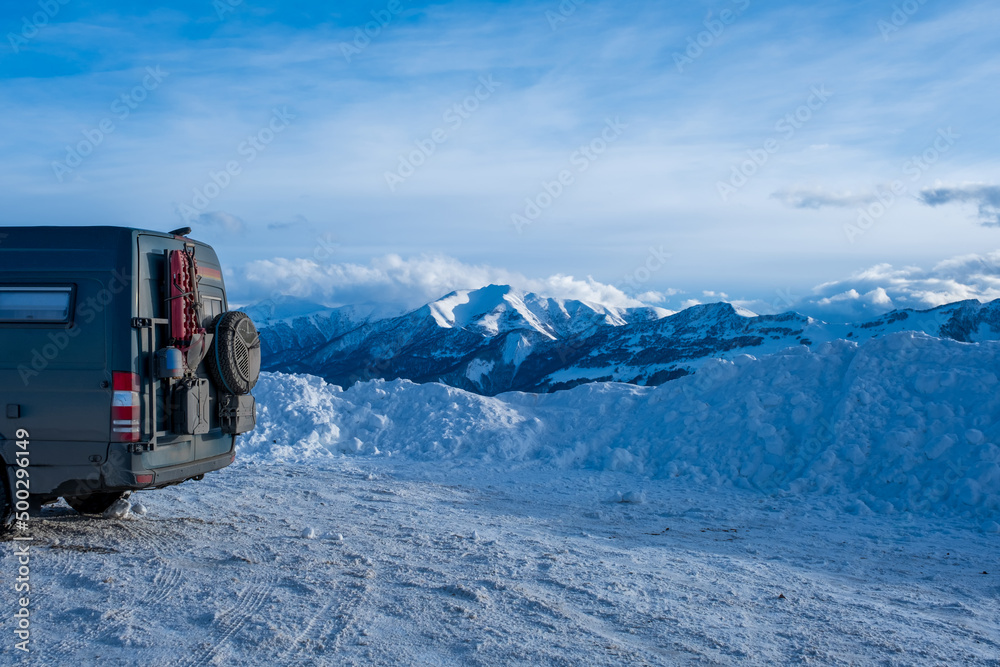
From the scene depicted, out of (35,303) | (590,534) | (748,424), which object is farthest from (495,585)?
(748,424)

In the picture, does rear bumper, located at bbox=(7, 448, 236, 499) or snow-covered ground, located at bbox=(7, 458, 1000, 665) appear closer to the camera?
snow-covered ground, located at bbox=(7, 458, 1000, 665)

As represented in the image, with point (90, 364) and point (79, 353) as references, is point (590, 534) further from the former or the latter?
point (79, 353)

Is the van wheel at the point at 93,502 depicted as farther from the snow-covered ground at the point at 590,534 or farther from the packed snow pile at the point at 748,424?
the packed snow pile at the point at 748,424

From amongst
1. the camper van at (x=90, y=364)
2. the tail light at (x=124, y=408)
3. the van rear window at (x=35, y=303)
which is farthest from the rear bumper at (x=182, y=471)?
the van rear window at (x=35, y=303)

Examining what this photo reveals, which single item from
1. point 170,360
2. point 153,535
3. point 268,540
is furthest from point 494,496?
point 170,360

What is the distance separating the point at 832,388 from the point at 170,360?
1265 centimetres

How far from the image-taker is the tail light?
6.12 meters

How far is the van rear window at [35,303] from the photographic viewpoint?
20.6 feet

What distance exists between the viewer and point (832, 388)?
14.1m

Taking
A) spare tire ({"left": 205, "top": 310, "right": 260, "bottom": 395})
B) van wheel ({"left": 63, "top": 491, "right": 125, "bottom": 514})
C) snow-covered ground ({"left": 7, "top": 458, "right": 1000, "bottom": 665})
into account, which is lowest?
snow-covered ground ({"left": 7, "top": 458, "right": 1000, "bottom": 665})

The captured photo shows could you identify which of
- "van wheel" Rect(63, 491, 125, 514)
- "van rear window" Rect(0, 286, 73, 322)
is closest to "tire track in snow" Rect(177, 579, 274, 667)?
"van rear window" Rect(0, 286, 73, 322)

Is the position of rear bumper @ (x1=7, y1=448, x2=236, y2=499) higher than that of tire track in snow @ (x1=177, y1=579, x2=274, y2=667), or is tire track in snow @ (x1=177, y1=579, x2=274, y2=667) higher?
rear bumper @ (x1=7, y1=448, x2=236, y2=499)

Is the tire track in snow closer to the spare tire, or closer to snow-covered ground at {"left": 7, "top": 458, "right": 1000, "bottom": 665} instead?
snow-covered ground at {"left": 7, "top": 458, "right": 1000, "bottom": 665}

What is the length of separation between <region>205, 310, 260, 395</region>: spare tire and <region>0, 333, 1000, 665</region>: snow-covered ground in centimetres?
162
